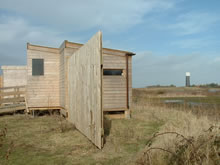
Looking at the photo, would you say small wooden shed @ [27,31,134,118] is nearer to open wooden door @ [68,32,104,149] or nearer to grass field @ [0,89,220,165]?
open wooden door @ [68,32,104,149]

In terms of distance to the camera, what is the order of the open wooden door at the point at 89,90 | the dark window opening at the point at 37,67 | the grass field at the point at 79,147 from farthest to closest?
the dark window opening at the point at 37,67
the open wooden door at the point at 89,90
the grass field at the point at 79,147

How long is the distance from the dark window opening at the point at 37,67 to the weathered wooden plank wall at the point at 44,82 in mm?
145

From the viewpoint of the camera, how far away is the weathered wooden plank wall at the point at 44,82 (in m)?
10.9

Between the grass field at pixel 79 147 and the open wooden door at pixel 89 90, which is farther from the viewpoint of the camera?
the open wooden door at pixel 89 90

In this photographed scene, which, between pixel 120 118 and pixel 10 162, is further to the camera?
pixel 120 118

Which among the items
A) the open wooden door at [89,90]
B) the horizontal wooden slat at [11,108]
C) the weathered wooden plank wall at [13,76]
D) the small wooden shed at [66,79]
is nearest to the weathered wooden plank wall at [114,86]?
the small wooden shed at [66,79]

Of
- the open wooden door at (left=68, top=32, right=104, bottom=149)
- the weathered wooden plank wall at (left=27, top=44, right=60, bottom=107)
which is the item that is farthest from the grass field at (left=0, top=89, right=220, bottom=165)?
the weathered wooden plank wall at (left=27, top=44, right=60, bottom=107)

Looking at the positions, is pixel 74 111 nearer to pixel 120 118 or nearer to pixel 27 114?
pixel 120 118

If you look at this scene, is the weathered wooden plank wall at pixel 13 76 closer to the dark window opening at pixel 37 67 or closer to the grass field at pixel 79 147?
the dark window opening at pixel 37 67

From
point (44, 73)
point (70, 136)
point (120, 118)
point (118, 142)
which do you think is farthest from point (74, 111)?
point (44, 73)

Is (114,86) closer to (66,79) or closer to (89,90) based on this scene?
(66,79)

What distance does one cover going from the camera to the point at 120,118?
33.8 feet

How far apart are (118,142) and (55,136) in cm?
201

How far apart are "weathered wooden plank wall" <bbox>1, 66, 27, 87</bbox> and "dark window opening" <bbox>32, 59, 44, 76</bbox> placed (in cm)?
557
